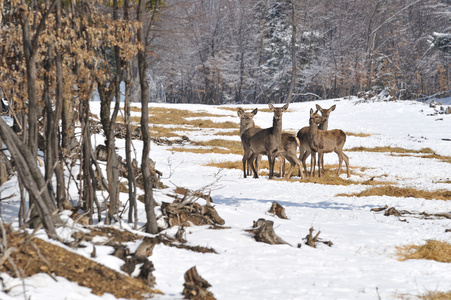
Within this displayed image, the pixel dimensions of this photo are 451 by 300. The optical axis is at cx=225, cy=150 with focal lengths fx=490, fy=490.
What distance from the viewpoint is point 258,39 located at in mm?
72812

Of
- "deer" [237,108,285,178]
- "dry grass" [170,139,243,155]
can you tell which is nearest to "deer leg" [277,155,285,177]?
"deer" [237,108,285,178]

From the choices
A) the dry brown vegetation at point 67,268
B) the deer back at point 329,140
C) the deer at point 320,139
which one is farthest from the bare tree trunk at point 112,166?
the deer back at point 329,140

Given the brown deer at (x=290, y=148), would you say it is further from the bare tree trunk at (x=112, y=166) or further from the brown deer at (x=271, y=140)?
the bare tree trunk at (x=112, y=166)

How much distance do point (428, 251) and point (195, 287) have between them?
12.7 ft

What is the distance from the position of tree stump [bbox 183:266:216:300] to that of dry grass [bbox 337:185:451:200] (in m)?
8.13

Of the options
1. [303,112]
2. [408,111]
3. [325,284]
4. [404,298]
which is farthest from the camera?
[303,112]

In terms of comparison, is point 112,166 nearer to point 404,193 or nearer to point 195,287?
point 195,287

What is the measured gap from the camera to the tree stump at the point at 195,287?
15.8ft

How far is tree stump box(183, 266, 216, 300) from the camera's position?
4828mm

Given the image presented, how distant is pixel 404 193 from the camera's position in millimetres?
12688

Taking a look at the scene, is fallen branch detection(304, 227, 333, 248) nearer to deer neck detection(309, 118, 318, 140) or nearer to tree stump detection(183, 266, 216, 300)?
tree stump detection(183, 266, 216, 300)

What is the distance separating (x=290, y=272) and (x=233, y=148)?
1832cm

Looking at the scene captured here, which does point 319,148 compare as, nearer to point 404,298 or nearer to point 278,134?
point 278,134

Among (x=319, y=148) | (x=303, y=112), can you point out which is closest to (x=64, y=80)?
(x=319, y=148)
